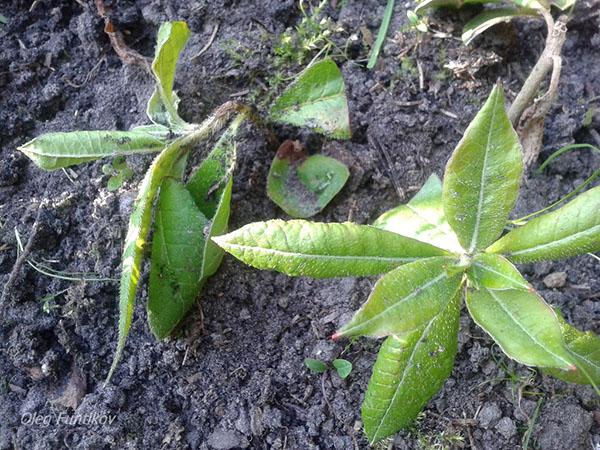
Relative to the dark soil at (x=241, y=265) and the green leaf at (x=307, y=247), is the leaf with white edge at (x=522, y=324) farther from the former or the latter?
the dark soil at (x=241, y=265)

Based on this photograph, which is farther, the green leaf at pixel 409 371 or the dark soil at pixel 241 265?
the dark soil at pixel 241 265

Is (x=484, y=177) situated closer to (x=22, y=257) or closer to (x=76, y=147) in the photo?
(x=76, y=147)

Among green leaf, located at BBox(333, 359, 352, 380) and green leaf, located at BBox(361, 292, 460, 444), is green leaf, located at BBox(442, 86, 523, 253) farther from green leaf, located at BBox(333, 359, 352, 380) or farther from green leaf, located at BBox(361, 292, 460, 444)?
green leaf, located at BBox(333, 359, 352, 380)

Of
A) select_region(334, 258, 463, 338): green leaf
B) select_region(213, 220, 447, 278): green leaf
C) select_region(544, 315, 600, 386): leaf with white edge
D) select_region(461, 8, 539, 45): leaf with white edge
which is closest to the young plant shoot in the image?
select_region(213, 220, 447, 278): green leaf

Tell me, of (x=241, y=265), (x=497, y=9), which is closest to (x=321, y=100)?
(x=241, y=265)

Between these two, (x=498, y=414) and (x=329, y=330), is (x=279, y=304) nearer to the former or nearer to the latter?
(x=329, y=330)

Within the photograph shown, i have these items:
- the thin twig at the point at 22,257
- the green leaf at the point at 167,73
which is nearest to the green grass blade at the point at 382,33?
the green leaf at the point at 167,73
